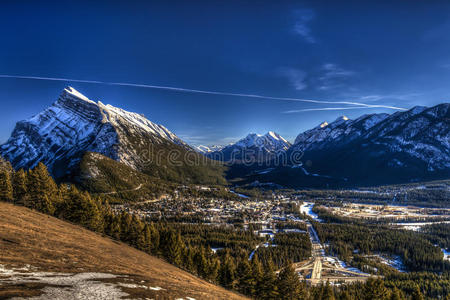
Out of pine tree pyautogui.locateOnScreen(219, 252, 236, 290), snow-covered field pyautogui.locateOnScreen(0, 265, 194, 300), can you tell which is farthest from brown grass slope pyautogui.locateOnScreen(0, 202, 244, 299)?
pine tree pyautogui.locateOnScreen(219, 252, 236, 290)

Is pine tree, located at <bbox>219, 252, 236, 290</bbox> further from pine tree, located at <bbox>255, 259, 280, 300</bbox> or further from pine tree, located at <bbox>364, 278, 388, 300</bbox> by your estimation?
pine tree, located at <bbox>364, 278, 388, 300</bbox>

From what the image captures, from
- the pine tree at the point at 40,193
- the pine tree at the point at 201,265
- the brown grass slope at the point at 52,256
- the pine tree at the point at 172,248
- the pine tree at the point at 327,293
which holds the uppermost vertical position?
the pine tree at the point at 40,193

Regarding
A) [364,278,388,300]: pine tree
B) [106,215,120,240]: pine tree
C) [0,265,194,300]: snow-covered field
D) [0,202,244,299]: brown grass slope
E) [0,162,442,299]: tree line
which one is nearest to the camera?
[0,265,194,300]: snow-covered field

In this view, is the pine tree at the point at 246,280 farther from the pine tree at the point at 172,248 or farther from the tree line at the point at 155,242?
the pine tree at the point at 172,248

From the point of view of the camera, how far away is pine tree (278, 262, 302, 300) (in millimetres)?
52656

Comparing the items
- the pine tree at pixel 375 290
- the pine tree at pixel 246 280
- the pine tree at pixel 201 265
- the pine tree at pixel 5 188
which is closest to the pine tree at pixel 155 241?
the pine tree at pixel 201 265

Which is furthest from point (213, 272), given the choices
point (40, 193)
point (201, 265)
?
point (40, 193)

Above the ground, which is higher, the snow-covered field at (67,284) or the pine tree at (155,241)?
the snow-covered field at (67,284)

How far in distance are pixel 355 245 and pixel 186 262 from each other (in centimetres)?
14110

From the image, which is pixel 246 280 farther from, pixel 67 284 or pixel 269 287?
pixel 67 284

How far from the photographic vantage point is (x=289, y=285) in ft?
174

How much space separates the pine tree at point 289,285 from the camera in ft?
173

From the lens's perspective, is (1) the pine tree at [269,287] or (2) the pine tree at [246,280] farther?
(2) the pine tree at [246,280]

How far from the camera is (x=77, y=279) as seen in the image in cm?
2064
